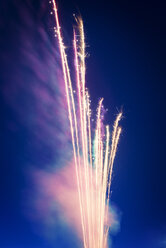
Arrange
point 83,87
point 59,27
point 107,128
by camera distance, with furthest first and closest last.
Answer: point 107,128 < point 83,87 < point 59,27

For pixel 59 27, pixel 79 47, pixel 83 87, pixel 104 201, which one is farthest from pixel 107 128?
pixel 59 27

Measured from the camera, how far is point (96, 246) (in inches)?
509

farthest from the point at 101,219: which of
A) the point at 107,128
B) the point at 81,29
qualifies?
the point at 81,29

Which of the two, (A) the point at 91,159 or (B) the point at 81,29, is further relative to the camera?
(A) the point at 91,159

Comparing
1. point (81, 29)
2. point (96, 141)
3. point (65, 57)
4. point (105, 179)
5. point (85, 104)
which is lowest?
point (105, 179)

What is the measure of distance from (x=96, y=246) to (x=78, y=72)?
927 centimetres

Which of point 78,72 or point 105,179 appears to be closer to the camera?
point 78,72

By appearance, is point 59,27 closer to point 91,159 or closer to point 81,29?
point 81,29

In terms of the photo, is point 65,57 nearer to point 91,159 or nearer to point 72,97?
point 72,97

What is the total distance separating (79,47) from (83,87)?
1847 mm

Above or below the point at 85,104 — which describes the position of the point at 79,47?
above

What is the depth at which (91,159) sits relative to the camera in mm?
12055

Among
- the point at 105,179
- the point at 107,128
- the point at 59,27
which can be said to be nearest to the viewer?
the point at 59,27

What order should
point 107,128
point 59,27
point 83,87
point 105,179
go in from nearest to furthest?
1. point 59,27
2. point 83,87
3. point 105,179
4. point 107,128
